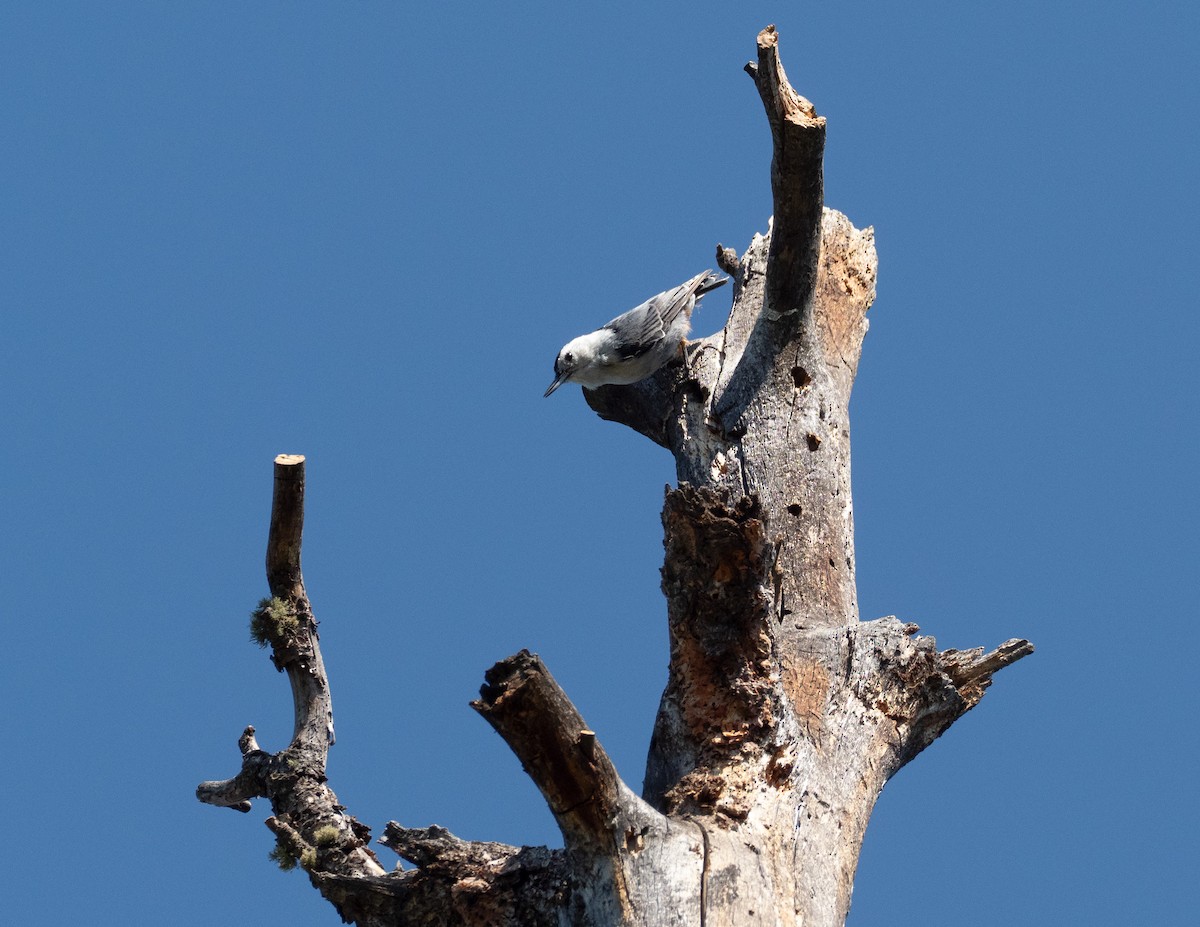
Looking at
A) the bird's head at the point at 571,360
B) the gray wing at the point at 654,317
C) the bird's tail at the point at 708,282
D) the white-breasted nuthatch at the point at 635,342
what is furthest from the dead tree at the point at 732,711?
the bird's tail at the point at 708,282

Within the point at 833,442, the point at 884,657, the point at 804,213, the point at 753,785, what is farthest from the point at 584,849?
the point at 804,213

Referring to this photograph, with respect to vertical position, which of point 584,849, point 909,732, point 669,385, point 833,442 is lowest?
point 584,849

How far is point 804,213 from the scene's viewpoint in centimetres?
468

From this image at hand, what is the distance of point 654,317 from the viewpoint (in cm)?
690

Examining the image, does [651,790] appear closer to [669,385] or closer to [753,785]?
[753,785]

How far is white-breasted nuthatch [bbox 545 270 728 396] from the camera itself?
6238mm

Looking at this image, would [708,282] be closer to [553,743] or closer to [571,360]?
[571,360]

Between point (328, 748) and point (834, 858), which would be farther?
point (328, 748)

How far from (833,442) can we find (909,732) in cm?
129

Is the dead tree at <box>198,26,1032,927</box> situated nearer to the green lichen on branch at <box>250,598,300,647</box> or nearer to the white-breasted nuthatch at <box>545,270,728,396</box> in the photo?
the green lichen on branch at <box>250,598,300,647</box>

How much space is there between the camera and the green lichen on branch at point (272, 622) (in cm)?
421

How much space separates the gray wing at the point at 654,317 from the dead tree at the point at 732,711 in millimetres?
1538

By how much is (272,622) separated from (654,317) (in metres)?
3.38

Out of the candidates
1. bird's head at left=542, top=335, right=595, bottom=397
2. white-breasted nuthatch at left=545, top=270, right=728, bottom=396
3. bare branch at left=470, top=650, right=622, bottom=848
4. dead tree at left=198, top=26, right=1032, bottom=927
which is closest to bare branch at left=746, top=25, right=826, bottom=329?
dead tree at left=198, top=26, right=1032, bottom=927
